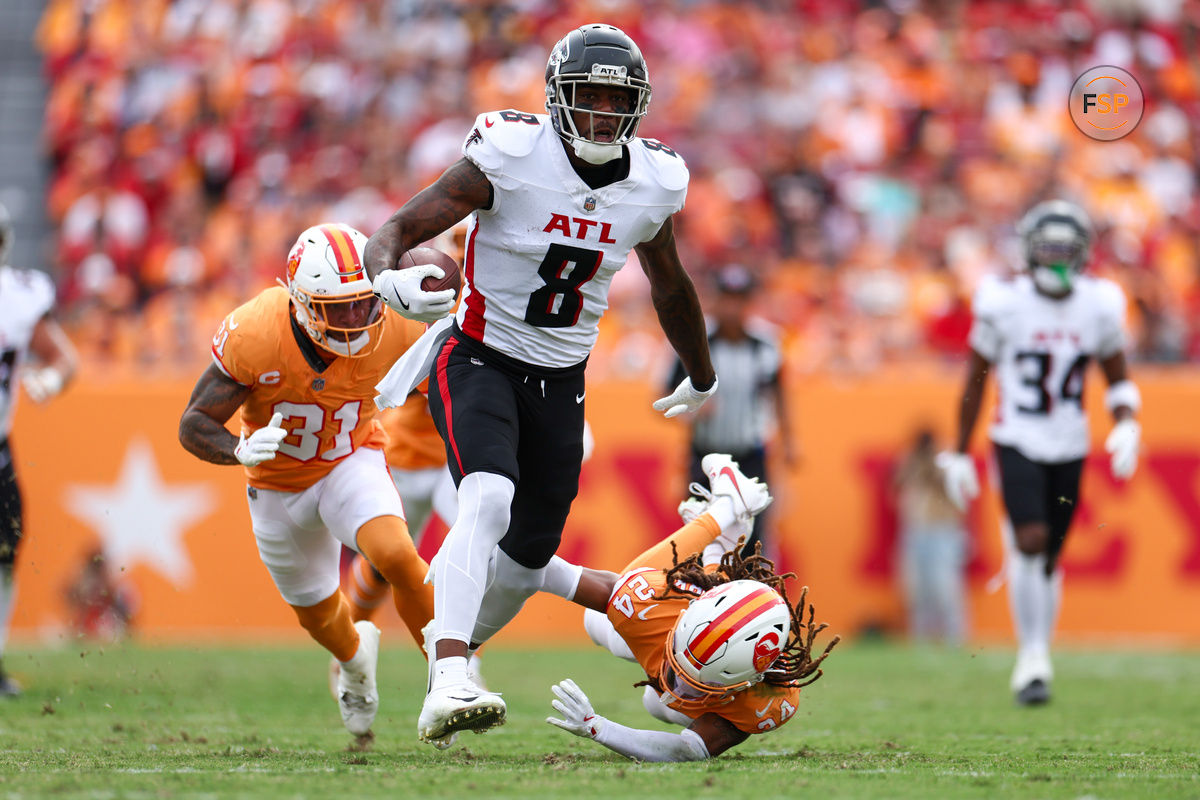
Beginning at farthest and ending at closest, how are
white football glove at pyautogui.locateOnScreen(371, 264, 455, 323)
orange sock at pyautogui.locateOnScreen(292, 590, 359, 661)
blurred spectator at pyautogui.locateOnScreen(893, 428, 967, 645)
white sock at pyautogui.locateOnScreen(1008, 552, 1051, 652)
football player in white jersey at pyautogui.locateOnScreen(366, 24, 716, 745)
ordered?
blurred spectator at pyautogui.locateOnScreen(893, 428, 967, 645) → white sock at pyautogui.locateOnScreen(1008, 552, 1051, 652) → orange sock at pyautogui.locateOnScreen(292, 590, 359, 661) → football player in white jersey at pyautogui.locateOnScreen(366, 24, 716, 745) → white football glove at pyautogui.locateOnScreen(371, 264, 455, 323)

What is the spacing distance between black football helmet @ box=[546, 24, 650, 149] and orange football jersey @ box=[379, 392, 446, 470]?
236 centimetres

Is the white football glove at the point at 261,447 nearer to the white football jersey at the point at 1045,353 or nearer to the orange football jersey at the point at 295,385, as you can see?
the orange football jersey at the point at 295,385

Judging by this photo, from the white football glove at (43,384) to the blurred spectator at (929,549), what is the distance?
5.52 meters

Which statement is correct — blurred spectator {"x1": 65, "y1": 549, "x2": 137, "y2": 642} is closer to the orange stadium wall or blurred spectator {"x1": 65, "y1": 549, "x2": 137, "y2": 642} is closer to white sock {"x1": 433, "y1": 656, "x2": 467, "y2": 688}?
the orange stadium wall

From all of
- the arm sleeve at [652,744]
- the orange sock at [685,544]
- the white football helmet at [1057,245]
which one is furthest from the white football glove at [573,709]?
the white football helmet at [1057,245]

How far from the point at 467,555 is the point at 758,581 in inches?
34.3

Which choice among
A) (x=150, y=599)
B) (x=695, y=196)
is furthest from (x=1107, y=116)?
(x=150, y=599)

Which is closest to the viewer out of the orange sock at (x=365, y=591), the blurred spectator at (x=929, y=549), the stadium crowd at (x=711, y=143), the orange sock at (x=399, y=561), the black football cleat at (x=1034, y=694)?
the orange sock at (x=399, y=561)

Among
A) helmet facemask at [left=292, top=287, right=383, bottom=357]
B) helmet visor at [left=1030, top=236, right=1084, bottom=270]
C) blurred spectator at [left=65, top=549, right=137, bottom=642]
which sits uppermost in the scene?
helmet visor at [left=1030, top=236, right=1084, bottom=270]

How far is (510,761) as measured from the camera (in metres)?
4.41

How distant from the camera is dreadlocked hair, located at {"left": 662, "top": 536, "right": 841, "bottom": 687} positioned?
434 centimetres

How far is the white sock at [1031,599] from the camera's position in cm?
671

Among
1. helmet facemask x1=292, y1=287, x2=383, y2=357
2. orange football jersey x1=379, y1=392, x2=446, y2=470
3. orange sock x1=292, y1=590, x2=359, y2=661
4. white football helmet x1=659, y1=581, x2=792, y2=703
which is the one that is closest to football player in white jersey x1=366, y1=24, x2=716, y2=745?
helmet facemask x1=292, y1=287, x2=383, y2=357

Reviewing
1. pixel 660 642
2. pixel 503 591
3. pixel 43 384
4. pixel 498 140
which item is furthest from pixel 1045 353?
pixel 43 384
